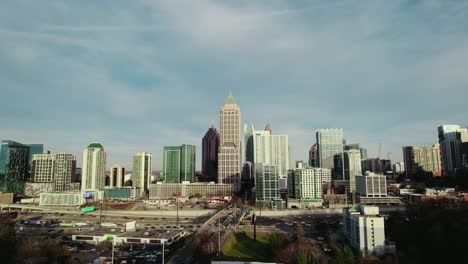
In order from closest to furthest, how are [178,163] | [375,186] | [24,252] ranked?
[24,252] < [375,186] < [178,163]

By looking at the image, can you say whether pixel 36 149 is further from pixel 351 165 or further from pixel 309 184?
pixel 351 165

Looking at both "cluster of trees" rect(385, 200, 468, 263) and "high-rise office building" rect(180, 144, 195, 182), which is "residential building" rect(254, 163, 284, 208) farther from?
"high-rise office building" rect(180, 144, 195, 182)

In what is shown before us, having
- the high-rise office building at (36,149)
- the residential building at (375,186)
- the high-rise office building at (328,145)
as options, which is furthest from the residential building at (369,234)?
the high-rise office building at (36,149)

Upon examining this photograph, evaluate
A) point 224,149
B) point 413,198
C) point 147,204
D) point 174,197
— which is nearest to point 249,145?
point 224,149

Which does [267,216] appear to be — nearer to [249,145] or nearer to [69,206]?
[69,206]

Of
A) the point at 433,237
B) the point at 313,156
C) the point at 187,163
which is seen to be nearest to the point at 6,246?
the point at 433,237
